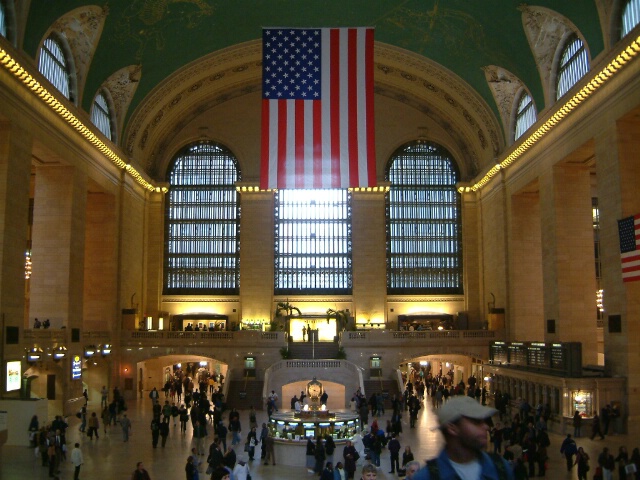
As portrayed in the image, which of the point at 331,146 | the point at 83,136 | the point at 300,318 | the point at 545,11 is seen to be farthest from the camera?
the point at 300,318

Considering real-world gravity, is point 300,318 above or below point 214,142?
below

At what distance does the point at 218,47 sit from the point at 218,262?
535 inches

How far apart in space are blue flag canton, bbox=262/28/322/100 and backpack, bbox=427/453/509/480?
19583 mm

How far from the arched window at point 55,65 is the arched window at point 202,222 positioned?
14.8m

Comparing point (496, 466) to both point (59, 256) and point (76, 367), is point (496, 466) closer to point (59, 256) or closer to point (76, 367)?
point (59, 256)

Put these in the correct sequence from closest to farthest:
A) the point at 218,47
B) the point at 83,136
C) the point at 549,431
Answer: the point at 549,431
the point at 83,136
the point at 218,47

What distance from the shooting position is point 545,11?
27.8 metres

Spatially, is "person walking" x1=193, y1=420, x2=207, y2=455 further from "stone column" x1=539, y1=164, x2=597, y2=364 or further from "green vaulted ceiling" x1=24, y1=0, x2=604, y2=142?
"green vaulted ceiling" x1=24, y1=0, x2=604, y2=142

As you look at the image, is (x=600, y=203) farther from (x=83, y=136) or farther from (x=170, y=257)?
(x=170, y=257)

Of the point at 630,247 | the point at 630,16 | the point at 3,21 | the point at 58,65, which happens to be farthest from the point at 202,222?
the point at 630,247

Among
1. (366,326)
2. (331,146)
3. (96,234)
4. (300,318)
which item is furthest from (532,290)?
(96,234)

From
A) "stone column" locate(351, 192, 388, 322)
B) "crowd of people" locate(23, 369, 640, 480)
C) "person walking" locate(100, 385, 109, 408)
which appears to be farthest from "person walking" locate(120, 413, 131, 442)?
"stone column" locate(351, 192, 388, 322)

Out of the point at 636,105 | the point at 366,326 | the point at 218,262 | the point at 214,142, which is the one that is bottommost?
the point at 366,326

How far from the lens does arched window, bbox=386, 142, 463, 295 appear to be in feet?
144
